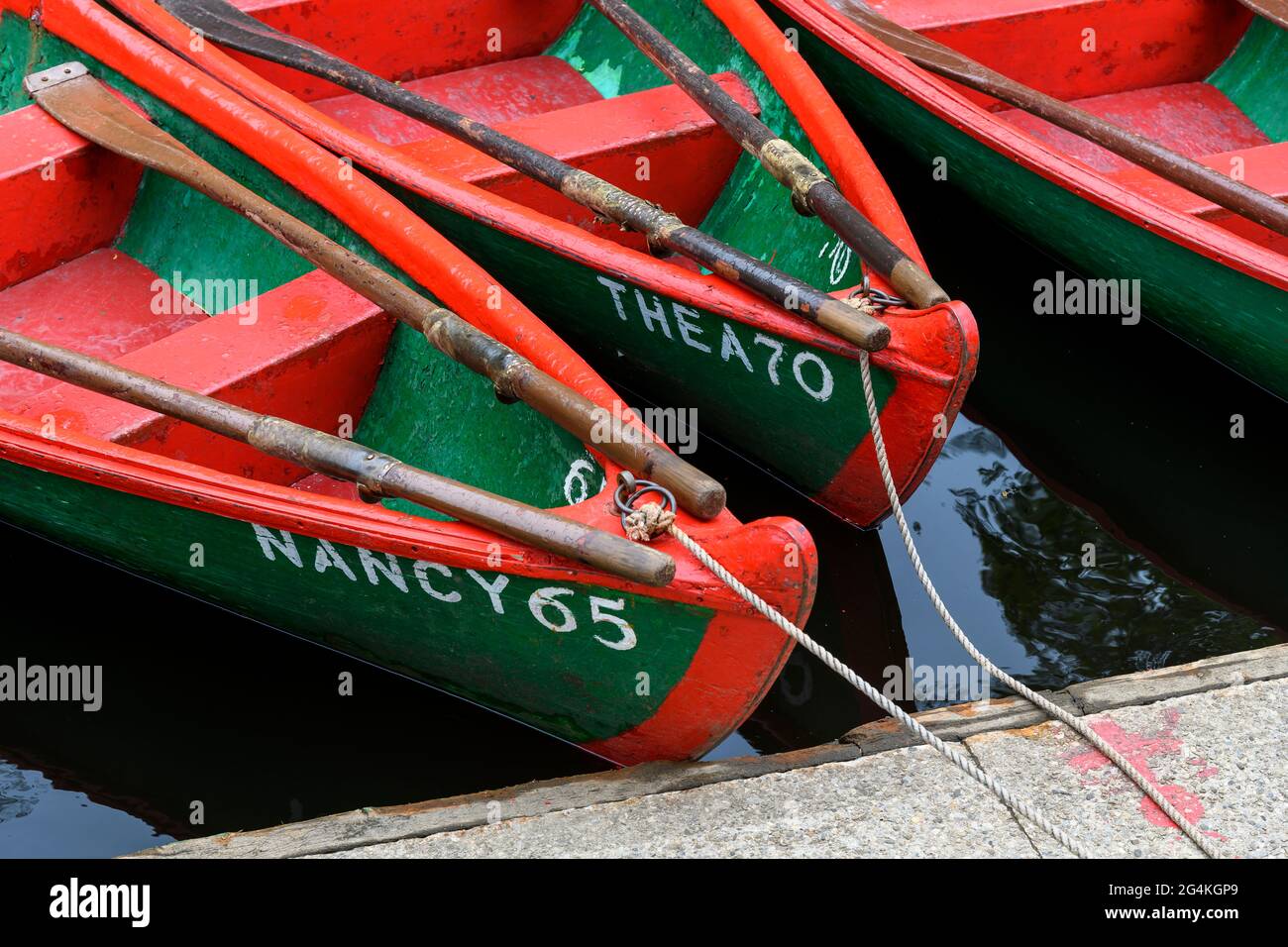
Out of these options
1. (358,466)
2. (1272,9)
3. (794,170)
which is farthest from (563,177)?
(1272,9)

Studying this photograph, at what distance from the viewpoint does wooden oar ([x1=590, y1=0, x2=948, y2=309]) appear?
3621mm

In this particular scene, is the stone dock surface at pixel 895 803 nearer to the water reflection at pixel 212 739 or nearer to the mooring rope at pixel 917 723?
the mooring rope at pixel 917 723

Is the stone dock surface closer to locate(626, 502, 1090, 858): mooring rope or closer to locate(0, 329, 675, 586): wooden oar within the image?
locate(626, 502, 1090, 858): mooring rope

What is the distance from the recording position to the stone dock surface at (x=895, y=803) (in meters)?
3.16

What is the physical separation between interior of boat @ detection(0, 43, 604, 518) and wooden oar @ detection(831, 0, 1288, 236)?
85.3 inches

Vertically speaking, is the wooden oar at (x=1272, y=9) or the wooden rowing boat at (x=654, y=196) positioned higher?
the wooden oar at (x=1272, y=9)

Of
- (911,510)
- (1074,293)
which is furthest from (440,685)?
(1074,293)

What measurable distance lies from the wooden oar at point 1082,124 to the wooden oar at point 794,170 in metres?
0.77

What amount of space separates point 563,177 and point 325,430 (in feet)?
3.46

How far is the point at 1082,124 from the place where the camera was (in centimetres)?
454

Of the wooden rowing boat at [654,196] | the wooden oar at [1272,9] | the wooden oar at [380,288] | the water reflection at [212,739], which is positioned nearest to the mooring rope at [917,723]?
the wooden oar at [380,288]

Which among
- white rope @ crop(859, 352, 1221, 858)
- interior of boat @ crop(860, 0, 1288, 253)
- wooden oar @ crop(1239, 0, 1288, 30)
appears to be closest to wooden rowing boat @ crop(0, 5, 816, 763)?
white rope @ crop(859, 352, 1221, 858)

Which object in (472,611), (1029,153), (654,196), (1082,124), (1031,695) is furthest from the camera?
(654,196)

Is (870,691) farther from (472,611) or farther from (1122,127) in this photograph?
(1122,127)
